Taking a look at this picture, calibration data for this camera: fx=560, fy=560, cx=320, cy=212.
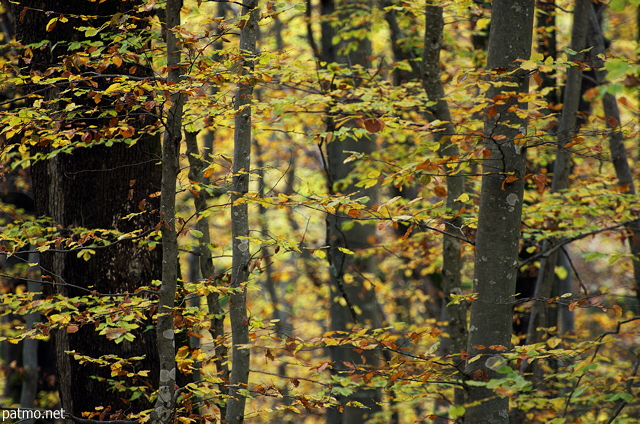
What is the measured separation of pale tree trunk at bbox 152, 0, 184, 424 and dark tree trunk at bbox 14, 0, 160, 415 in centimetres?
136

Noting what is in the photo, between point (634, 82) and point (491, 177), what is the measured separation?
1.80 m

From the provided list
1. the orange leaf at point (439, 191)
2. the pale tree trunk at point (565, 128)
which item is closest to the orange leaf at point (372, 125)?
the orange leaf at point (439, 191)

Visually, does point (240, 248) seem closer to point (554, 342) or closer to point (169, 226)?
point (169, 226)

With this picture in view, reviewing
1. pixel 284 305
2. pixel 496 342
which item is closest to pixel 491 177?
pixel 496 342

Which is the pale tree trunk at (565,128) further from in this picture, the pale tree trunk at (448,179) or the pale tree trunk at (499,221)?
the pale tree trunk at (499,221)

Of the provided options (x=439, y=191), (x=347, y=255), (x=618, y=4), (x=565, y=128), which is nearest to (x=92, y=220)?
(x=439, y=191)

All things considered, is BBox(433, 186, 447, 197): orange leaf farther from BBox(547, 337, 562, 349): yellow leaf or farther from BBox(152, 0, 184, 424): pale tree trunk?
BBox(152, 0, 184, 424): pale tree trunk

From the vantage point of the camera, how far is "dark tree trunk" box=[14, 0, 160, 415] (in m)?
4.92

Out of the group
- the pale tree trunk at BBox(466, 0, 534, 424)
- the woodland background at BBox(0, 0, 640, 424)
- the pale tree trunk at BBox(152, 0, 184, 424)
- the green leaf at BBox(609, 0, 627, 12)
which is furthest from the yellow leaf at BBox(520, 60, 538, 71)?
the pale tree trunk at BBox(152, 0, 184, 424)

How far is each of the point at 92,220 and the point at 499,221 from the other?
11.3 feet

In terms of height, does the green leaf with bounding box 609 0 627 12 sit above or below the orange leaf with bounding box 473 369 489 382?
above

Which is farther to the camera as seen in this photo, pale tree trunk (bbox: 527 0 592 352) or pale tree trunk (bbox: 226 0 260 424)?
pale tree trunk (bbox: 527 0 592 352)

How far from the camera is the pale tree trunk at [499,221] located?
3602 millimetres

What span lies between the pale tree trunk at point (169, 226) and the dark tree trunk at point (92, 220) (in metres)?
1.36
